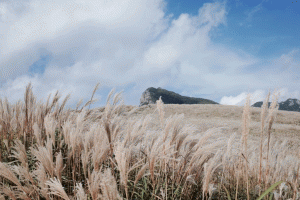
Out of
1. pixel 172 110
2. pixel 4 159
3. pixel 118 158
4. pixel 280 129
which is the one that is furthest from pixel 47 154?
pixel 172 110

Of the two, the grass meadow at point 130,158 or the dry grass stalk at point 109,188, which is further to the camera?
the grass meadow at point 130,158

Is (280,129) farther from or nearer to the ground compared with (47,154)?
nearer to the ground

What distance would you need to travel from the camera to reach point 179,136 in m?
1.99

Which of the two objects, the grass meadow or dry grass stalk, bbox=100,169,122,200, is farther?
the grass meadow

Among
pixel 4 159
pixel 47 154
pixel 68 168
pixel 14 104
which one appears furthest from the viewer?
pixel 14 104

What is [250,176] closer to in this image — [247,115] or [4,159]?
[247,115]

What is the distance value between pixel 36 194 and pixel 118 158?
3.27 feet

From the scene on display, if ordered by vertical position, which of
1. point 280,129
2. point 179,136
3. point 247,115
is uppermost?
point 247,115

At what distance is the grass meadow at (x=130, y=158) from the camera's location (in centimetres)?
160

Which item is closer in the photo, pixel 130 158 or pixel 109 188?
pixel 109 188

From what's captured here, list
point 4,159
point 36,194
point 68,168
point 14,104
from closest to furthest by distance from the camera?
1. point 36,194
2. point 68,168
3. point 4,159
4. point 14,104

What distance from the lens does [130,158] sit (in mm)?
2201

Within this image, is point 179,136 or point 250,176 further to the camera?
point 250,176

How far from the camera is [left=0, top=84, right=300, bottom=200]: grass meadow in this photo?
1.60m
